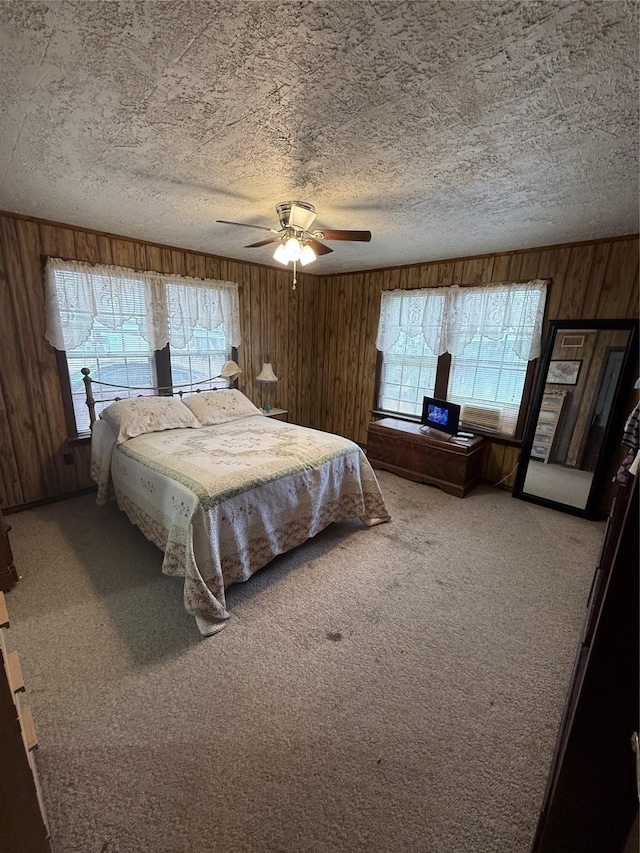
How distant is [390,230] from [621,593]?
9.36 feet

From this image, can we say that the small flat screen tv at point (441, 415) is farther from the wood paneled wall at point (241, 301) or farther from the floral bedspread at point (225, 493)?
the floral bedspread at point (225, 493)

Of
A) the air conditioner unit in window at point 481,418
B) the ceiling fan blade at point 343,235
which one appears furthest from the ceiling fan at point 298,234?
the air conditioner unit in window at point 481,418

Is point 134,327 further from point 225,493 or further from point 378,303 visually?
point 378,303

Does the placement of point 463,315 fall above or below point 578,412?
above

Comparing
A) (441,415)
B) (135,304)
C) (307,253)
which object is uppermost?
(307,253)

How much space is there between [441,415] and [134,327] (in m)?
3.21

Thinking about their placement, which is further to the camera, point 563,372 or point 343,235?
point 563,372

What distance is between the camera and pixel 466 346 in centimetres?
373

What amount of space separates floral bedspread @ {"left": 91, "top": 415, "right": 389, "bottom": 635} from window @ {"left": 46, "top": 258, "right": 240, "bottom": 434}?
25.6 inches

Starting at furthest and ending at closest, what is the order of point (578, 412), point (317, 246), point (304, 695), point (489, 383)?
point (489, 383), point (578, 412), point (317, 246), point (304, 695)

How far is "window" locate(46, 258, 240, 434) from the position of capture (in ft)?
9.86

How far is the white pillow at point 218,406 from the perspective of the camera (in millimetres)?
3404

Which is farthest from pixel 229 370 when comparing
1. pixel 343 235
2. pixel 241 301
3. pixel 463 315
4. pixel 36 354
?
pixel 463 315

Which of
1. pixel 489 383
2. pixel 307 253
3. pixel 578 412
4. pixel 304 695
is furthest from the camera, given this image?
pixel 489 383
